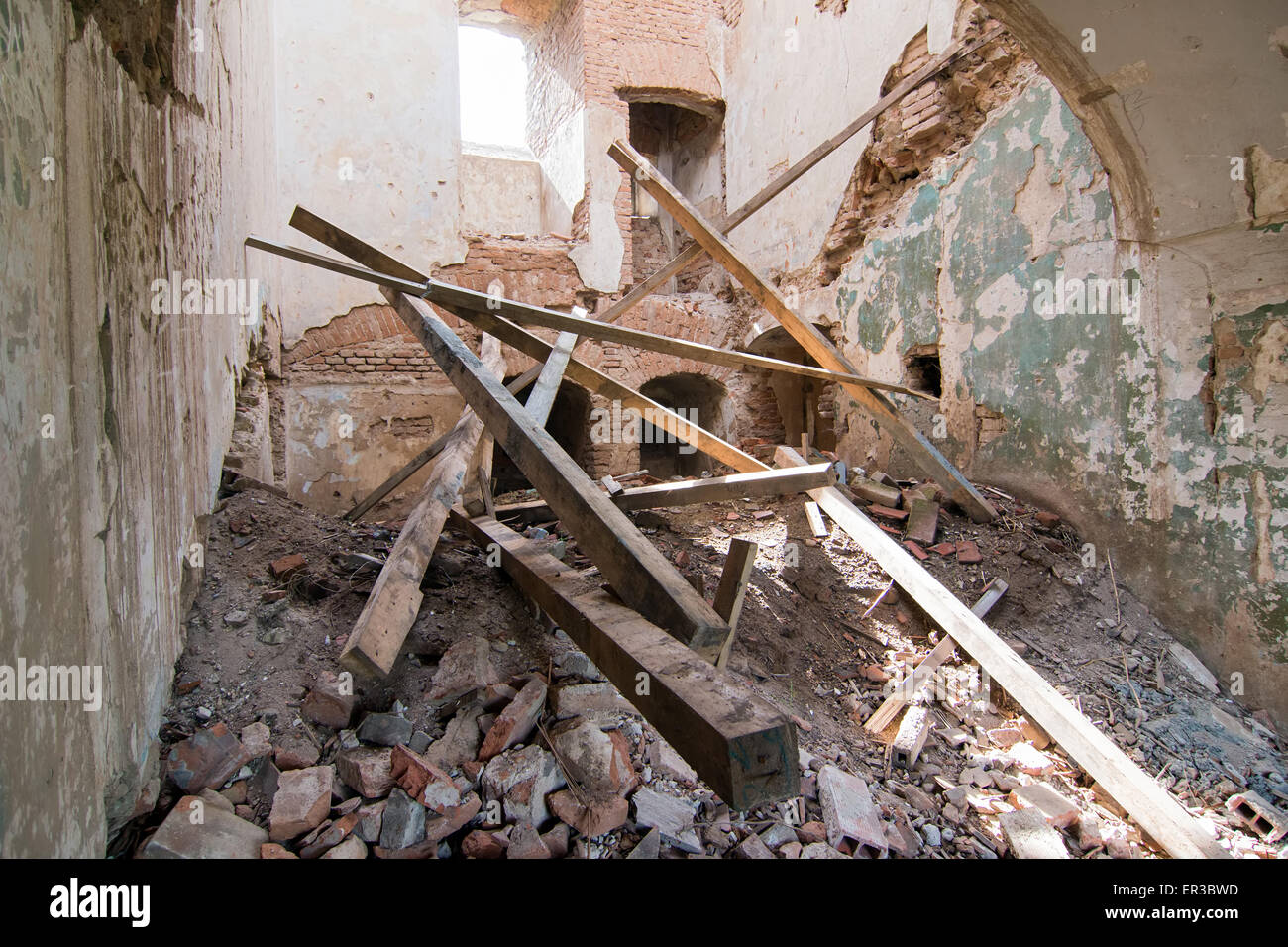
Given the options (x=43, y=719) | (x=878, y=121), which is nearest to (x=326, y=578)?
(x=43, y=719)

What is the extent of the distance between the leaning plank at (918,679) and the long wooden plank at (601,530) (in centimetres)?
189

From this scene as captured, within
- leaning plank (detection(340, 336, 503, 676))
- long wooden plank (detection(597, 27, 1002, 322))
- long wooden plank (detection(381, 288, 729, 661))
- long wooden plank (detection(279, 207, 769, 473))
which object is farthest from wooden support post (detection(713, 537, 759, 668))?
long wooden plank (detection(597, 27, 1002, 322))

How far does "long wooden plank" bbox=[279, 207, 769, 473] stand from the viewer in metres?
2.88

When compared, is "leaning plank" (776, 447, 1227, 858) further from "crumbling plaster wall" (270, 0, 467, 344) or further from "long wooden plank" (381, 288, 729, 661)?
"crumbling plaster wall" (270, 0, 467, 344)

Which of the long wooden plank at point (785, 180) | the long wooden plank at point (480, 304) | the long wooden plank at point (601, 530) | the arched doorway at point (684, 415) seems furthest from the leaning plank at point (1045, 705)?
the arched doorway at point (684, 415)

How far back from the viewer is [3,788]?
89 cm

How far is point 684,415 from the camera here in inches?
385

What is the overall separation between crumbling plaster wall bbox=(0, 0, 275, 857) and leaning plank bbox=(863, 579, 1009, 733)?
273 cm

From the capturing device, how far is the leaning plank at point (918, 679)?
3047 millimetres

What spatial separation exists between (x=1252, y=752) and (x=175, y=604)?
15.1 feet

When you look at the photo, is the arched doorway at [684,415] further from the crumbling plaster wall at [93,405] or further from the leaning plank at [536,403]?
the crumbling plaster wall at [93,405]

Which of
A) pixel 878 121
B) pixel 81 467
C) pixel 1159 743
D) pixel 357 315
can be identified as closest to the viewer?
pixel 81 467

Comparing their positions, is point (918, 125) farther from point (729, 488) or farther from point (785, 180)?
point (729, 488)
